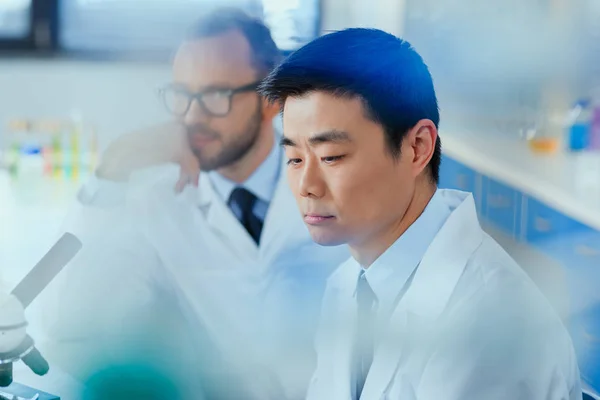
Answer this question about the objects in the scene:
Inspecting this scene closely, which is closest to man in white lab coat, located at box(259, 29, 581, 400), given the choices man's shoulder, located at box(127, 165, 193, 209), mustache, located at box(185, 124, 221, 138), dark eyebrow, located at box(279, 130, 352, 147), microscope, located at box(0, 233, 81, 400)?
dark eyebrow, located at box(279, 130, 352, 147)

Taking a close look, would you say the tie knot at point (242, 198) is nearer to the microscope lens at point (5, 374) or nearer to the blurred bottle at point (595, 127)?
the microscope lens at point (5, 374)

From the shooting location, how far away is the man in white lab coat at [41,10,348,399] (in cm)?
129

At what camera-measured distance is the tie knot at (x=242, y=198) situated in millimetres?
1369

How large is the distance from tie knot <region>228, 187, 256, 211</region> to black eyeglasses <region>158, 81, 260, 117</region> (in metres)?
0.14

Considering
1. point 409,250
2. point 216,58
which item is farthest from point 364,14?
point 409,250

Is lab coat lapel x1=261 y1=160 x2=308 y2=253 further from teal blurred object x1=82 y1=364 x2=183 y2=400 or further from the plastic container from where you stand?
the plastic container

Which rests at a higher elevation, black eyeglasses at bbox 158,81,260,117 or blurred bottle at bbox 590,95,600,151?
black eyeglasses at bbox 158,81,260,117

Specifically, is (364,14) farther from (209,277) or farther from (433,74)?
(209,277)

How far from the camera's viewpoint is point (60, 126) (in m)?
1.21

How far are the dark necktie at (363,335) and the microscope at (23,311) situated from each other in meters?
0.44

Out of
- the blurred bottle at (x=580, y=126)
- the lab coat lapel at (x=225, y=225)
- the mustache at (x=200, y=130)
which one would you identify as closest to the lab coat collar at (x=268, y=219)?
the lab coat lapel at (x=225, y=225)

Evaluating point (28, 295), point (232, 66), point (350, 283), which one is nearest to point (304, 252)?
point (350, 283)

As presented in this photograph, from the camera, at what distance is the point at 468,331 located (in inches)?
48.8

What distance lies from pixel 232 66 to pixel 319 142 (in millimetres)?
234
